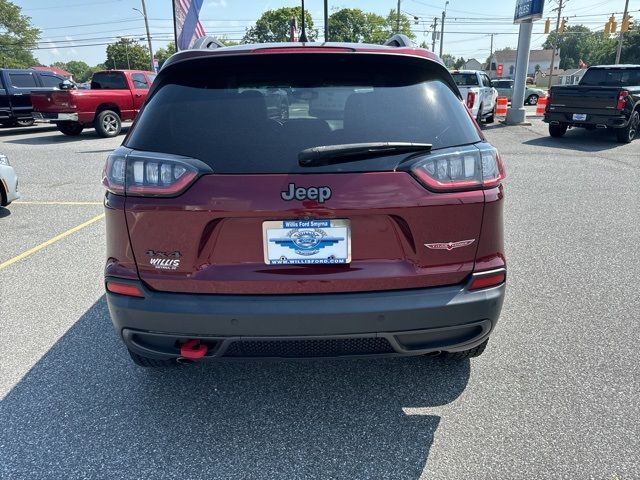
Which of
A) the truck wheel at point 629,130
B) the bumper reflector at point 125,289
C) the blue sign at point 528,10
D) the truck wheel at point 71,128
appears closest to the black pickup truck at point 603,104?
the truck wheel at point 629,130

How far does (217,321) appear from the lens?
2.06 meters

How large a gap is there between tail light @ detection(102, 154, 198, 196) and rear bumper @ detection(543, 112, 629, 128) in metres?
13.3

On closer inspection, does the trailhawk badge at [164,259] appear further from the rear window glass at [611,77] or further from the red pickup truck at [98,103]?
the rear window glass at [611,77]

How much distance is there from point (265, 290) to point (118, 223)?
0.74 meters

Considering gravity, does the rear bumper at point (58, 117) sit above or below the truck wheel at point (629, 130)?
above

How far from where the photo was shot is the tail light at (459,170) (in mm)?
2066

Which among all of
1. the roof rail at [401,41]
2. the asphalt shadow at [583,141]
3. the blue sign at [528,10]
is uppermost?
the blue sign at [528,10]

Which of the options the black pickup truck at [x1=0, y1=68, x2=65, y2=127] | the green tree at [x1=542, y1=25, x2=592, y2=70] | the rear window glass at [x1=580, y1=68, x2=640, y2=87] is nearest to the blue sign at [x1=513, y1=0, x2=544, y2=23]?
the rear window glass at [x1=580, y1=68, x2=640, y2=87]

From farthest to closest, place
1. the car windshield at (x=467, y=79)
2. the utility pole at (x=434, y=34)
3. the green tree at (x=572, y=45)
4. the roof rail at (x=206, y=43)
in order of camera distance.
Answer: the green tree at (x=572, y=45)
the utility pole at (x=434, y=34)
the car windshield at (x=467, y=79)
the roof rail at (x=206, y=43)

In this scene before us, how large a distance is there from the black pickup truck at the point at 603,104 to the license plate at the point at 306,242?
42.3ft

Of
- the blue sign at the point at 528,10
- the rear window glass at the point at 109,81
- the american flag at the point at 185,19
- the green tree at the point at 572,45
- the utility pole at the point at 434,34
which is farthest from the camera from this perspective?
the green tree at the point at 572,45

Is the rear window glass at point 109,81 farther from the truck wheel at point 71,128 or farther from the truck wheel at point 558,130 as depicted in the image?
the truck wheel at point 558,130

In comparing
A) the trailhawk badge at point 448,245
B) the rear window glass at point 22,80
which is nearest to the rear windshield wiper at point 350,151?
the trailhawk badge at point 448,245

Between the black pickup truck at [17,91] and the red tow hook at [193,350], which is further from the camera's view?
the black pickup truck at [17,91]
